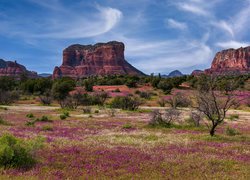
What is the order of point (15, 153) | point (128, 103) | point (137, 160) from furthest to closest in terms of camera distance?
point (128, 103) < point (137, 160) < point (15, 153)

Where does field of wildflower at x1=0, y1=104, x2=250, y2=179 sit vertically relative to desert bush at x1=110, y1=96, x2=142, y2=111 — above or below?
below

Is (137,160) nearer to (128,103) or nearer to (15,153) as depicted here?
(15,153)

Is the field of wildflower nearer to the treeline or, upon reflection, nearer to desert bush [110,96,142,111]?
the treeline

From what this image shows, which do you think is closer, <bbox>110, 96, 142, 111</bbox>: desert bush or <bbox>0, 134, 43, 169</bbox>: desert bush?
<bbox>0, 134, 43, 169</bbox>: desert bush

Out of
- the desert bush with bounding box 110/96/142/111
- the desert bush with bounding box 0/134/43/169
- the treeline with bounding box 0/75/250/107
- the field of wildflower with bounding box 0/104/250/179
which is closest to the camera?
the field of wildflower with bounding box 0/104/250/179

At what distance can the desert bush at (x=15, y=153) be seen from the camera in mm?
10062

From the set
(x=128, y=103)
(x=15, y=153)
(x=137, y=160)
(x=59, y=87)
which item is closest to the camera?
(x=15, y=153)

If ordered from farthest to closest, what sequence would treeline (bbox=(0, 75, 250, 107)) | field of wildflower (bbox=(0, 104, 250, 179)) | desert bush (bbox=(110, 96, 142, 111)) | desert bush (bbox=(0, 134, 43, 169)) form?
treeline (bbox=(0, 75, 250, 107)) < desert bush (bbox=(110, 96, 142, 111)) < desert bush (bbox=(0, 134, 43, 169)) < field of wildflower (bbox=(0, 104, 250, 179))

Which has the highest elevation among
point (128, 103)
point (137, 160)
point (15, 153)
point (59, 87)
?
point (59, 87)

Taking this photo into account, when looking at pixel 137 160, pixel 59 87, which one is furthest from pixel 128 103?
pixel 137 160

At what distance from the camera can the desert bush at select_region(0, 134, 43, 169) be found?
33.0 ft

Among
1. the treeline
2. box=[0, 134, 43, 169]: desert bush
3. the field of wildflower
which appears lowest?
the field of wildflower

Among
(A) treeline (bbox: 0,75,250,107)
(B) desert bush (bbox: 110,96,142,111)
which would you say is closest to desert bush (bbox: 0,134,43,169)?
(A) treeline (bbox: 0,75,250,107)

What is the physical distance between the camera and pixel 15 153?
34.5 ft
